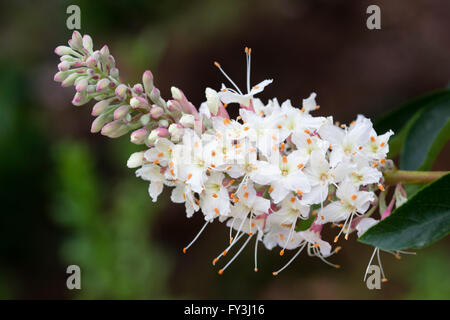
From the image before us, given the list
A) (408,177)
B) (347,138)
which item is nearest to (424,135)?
(408,177)

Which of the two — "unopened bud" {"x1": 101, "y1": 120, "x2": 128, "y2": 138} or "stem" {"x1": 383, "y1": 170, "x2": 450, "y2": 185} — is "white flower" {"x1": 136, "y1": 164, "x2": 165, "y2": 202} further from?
"stem" {"x1": 383, "y1": 170, "x2": 450, "y2": 185}

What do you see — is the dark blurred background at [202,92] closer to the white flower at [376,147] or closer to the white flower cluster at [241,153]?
the white flower cluster at [241,153]

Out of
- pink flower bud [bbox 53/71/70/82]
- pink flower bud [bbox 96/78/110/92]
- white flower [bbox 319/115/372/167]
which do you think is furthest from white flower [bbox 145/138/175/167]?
white flower [bbox 319/115/372/167]

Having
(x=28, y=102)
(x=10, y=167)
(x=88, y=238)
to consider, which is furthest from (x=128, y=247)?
(x=28, y=102)

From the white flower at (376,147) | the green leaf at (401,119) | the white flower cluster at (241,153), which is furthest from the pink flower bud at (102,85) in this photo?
the green leaf at (401,119)

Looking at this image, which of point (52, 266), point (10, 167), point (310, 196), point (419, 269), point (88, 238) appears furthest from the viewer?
point (52, 266)

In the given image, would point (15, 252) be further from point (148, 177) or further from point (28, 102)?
point (148, 177)
